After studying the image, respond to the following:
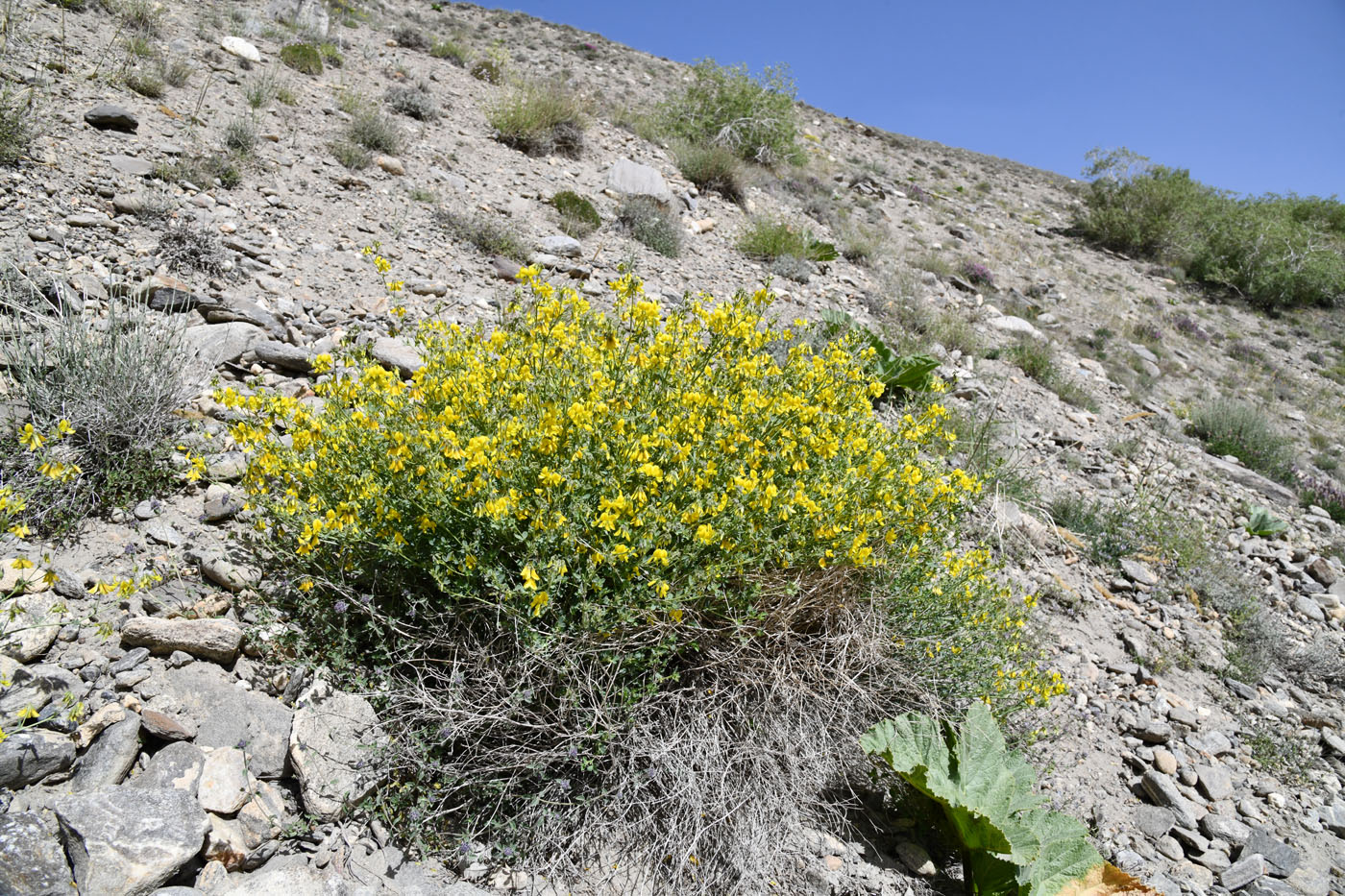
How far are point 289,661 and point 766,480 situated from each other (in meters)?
1.99

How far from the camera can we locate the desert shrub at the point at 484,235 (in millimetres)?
6086

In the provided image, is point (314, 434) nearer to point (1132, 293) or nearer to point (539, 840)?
point (539, 840)

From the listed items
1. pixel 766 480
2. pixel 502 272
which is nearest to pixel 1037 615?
pixel 766 480

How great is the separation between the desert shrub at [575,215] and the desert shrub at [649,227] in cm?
32

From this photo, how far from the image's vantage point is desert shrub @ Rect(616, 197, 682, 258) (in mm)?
7191

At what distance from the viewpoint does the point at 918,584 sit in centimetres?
302

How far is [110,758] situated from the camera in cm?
209

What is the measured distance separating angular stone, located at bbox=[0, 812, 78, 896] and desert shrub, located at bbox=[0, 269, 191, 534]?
151 centimetres

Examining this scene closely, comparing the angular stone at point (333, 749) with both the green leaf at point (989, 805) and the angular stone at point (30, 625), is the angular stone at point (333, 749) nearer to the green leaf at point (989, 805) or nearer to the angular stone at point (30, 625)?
the angular stone at point (30, 625)

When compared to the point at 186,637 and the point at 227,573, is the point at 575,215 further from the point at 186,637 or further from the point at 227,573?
the point at 186,637

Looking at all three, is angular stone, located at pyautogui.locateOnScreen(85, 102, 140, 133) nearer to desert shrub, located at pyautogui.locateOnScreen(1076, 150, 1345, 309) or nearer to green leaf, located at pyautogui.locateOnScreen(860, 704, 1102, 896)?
green leaf, located at pyautogui.locateOnScreen(860, 704, 1102, 896)

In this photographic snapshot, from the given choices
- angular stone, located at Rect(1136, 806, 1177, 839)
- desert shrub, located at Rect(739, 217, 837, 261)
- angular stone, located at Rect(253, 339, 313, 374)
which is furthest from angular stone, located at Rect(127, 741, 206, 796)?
A: desert shrub, located at Rect(739, 217, 837, 261)

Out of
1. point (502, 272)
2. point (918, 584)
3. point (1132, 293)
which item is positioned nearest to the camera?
point (918, 584)

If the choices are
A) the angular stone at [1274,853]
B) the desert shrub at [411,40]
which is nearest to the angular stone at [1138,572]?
the angular stone at [1274,853]
